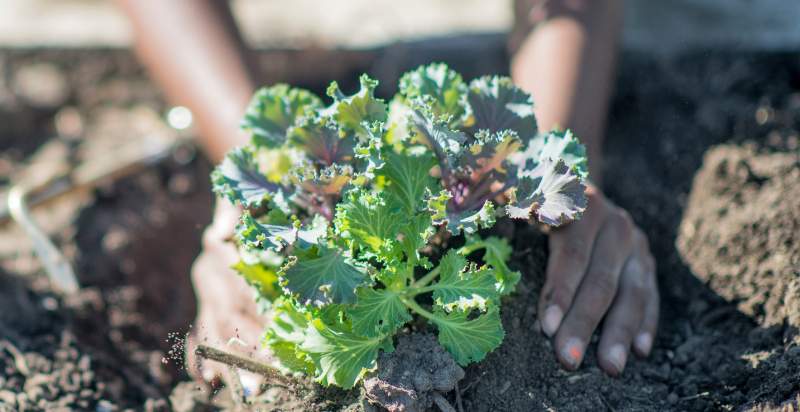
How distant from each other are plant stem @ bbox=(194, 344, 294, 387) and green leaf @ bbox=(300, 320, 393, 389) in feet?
0.58

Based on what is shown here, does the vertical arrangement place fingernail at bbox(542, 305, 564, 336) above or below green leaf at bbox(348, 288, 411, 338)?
below

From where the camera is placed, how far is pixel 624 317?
2.10m

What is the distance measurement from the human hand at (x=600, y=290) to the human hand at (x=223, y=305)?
830 millimetres

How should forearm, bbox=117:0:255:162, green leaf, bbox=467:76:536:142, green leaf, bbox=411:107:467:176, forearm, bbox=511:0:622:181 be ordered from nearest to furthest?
1. green leaf, bbox=411:107:467:176
2. green leaf, bbox=467:76:536:142
3. forearm, bbox=511:0:622:181
4. forearm, bbox=117:0:255:162

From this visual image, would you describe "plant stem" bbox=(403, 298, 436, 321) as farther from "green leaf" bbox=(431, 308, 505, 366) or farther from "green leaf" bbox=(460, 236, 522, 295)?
"green leaf" bbox=(460, 236, 522, 295)

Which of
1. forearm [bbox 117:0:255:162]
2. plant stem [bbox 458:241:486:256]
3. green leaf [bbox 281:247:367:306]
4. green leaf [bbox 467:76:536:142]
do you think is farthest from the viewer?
forearm [bbox 117:0:255:162]

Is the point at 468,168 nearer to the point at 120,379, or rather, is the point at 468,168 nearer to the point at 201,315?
the point at 201,315

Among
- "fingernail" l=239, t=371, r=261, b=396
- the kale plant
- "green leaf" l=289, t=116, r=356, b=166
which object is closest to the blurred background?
"fingernail" l=239, t=371, r=261, b=396

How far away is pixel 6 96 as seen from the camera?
3666mm

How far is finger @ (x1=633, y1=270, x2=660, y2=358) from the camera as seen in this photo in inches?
A: 83.0

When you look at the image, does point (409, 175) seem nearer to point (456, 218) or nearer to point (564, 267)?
point (456, 218)

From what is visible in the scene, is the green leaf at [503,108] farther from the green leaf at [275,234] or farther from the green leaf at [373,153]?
the green leaf at [275,234]

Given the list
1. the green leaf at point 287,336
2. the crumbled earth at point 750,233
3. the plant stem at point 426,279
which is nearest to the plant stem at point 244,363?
the green leaf at point 287,336

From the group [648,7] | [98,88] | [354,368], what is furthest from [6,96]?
[648,7]
